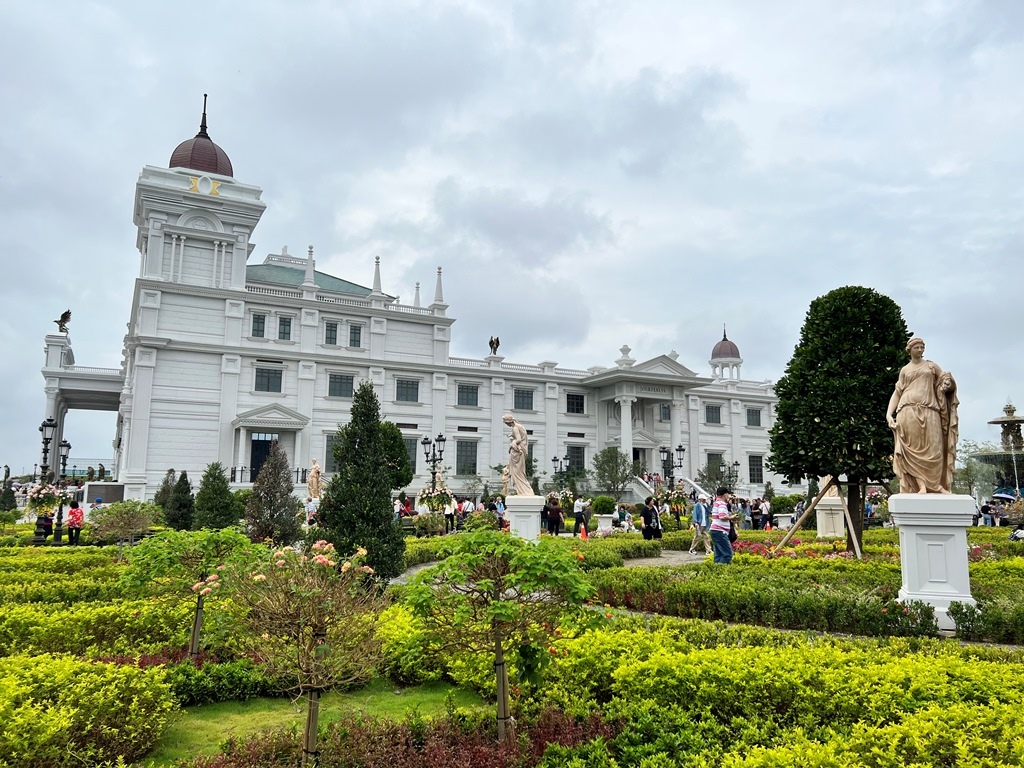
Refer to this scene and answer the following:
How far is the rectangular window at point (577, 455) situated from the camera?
4469 cm

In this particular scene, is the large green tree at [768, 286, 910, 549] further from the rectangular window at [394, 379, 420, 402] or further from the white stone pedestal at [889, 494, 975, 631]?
the rectangular window at [394, 379, 420, 402]

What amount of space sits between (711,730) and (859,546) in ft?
33.7

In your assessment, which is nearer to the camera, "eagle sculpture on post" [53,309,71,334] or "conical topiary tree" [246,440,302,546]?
"conical topiary tree" [246,440,302,546]

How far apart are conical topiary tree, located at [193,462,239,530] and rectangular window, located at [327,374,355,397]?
55.6 feet

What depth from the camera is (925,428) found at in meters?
8.84

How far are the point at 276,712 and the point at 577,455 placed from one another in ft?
131

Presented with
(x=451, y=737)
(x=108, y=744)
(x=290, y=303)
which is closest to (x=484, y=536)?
(x=451, y=737)

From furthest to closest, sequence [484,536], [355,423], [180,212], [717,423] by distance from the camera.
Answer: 1. [717,423]
2. [180,212]
3. [355,423]
4. [484,536]

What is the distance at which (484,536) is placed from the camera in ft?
15.1

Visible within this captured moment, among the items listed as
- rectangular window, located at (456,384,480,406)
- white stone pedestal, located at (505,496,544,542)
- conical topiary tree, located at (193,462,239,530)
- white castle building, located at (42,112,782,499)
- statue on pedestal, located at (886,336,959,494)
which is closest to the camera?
statue on pedestal, located at (886,336,959,494)

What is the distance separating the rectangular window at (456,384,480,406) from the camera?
137ft

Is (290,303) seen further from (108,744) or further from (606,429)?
(108,744)

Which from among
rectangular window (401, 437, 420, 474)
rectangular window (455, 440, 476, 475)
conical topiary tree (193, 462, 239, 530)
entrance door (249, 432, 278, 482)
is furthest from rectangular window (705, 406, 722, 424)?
conical topiary tree (193, 462, 239, 530)

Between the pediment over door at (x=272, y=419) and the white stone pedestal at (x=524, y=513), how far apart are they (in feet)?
81.2
